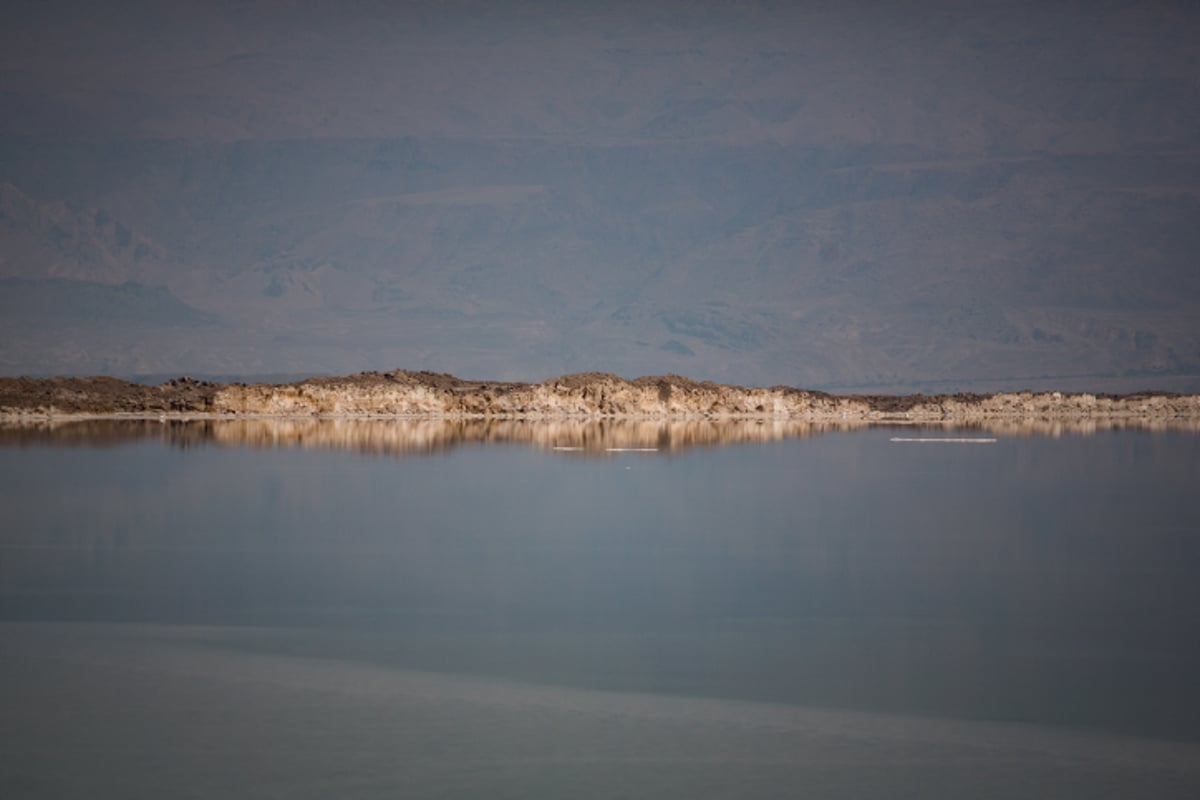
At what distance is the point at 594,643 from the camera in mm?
10914

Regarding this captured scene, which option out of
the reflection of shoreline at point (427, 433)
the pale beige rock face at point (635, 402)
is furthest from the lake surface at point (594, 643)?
the pale beige rock face at point (635, 402)

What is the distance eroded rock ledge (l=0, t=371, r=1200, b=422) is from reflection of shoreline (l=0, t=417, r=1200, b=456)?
6231 mm

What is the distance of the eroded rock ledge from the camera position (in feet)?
213

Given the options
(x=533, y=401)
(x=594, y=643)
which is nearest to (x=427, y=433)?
(x=533, y=401)

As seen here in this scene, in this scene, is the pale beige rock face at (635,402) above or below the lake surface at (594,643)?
above

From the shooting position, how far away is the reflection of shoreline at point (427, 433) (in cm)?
3778

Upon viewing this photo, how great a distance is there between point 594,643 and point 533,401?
62.7 m

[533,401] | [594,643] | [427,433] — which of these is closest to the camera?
[594,643]

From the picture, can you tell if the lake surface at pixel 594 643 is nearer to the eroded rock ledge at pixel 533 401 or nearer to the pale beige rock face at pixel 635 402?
the eroded rock ledge at pixel 533 401

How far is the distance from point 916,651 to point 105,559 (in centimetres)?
941

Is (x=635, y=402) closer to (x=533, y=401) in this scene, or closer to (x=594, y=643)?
(x=533, y=401)

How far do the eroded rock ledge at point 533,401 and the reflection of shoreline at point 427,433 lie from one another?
6.23 m

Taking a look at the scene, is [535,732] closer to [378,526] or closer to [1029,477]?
[378,526]

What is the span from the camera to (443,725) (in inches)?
339
